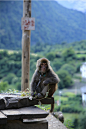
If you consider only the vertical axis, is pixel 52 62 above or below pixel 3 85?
above

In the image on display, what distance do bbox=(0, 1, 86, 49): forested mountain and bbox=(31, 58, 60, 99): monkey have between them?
4576mm

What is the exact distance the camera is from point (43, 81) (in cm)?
393

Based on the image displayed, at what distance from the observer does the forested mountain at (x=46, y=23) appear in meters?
8.93

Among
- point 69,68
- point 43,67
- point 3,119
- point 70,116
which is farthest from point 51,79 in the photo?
point 69,68

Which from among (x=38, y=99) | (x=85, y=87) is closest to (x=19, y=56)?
(x=85, y=87)

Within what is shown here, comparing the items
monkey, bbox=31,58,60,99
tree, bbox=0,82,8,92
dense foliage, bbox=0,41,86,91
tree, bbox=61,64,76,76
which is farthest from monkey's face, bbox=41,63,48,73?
tree, bbox=0,82,8,92

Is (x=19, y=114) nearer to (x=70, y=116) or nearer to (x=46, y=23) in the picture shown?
(x=70, y=116)

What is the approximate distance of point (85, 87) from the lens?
7598 mm

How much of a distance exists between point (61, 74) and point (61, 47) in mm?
1405

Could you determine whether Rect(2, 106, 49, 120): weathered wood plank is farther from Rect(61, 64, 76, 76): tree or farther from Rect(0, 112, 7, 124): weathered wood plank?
Rect(61, 64, 76, 76): tree

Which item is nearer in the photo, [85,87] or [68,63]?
[85,87]

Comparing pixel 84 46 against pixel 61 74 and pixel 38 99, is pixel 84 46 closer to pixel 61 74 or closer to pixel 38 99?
pixel 61 74

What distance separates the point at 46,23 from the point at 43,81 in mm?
6313

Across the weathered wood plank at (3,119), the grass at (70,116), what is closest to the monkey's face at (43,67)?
the weathered wood plank at (3,119)
